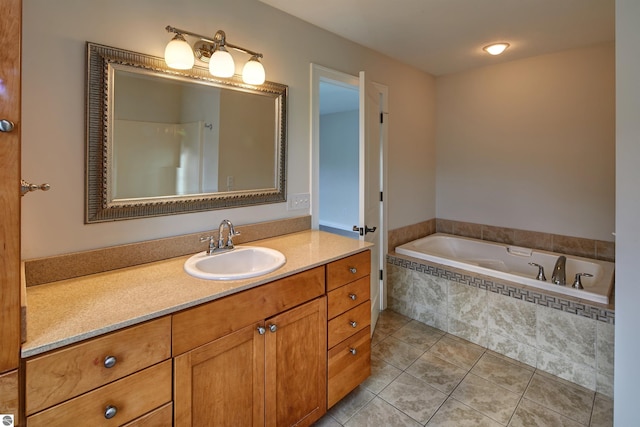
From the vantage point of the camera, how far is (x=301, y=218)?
219 cm

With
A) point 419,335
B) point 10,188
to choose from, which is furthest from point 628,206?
point 10,188

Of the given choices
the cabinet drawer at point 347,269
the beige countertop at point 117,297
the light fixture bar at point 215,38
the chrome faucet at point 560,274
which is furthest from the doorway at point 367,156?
the chrome faucet at point 560,274

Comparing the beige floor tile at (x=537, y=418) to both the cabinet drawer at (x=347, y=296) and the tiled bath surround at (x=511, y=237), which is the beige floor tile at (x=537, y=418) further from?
the tiled bath surround at (x=511, y=237)

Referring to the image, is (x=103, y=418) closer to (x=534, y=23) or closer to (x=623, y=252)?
(x=623, y=252)

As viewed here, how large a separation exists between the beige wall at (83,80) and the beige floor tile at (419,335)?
134cm

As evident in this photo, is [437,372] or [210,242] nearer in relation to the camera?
[210,242]

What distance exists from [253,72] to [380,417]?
6.55 feet

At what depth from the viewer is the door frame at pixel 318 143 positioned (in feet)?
7.29

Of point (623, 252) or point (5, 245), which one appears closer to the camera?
point (5, 245)

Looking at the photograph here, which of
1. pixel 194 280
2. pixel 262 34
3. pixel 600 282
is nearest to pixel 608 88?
pixel 600 282

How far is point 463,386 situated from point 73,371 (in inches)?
79.5

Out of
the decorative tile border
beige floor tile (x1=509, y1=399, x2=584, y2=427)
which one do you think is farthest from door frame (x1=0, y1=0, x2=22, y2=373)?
the decorative tile border

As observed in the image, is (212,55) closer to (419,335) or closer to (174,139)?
(174,139)

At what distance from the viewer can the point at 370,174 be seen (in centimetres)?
244
